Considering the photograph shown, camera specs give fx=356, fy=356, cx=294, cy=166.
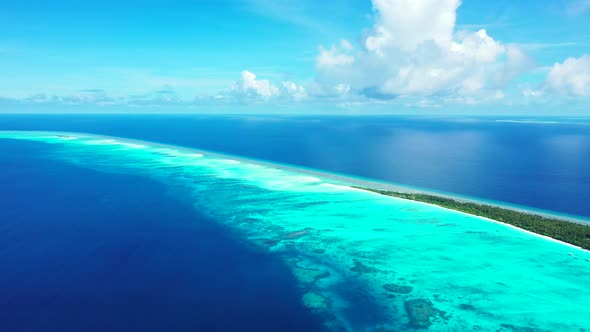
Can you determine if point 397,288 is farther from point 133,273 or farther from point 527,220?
point 527,220

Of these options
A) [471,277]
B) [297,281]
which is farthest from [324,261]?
[471,277]

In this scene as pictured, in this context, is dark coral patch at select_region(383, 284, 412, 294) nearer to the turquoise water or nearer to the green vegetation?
the turquoise water

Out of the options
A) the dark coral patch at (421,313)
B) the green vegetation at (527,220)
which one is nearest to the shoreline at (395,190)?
the green vegetation at (527,220)

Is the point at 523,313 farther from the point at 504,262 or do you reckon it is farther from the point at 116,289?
the point at 116,289

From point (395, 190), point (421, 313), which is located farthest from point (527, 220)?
point (421, 313)

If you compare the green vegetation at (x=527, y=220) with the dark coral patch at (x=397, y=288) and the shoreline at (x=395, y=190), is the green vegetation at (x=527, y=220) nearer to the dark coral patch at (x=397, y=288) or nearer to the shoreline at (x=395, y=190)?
the shoreline at (x=395, y=190)

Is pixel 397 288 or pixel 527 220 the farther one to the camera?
pixel 527 220
